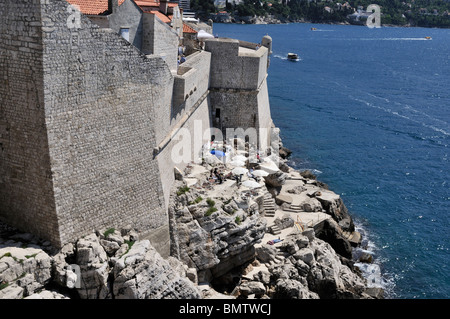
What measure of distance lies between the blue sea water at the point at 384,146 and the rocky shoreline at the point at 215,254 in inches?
158

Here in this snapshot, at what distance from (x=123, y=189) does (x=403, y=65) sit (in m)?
103

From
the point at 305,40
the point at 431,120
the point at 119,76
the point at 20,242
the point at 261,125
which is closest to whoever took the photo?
the point at 20,242

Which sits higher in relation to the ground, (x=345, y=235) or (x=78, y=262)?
(x=78, y=262)

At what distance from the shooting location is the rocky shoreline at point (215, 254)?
1873cm

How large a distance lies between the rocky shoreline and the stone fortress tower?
92 cm

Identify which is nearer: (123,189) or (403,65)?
(123,189)

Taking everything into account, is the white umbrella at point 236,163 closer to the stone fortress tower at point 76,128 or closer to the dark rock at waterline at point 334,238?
the dark rock at waterline at point 334,238

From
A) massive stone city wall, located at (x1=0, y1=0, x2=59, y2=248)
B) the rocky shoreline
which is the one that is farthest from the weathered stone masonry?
the rocky shoreline

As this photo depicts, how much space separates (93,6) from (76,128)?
8863 mm

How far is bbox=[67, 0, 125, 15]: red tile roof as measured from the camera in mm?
24852

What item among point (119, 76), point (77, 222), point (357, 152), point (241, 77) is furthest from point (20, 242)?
point (357, 152)

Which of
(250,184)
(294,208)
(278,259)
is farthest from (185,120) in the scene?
(294,208)

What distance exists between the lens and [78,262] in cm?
1920
